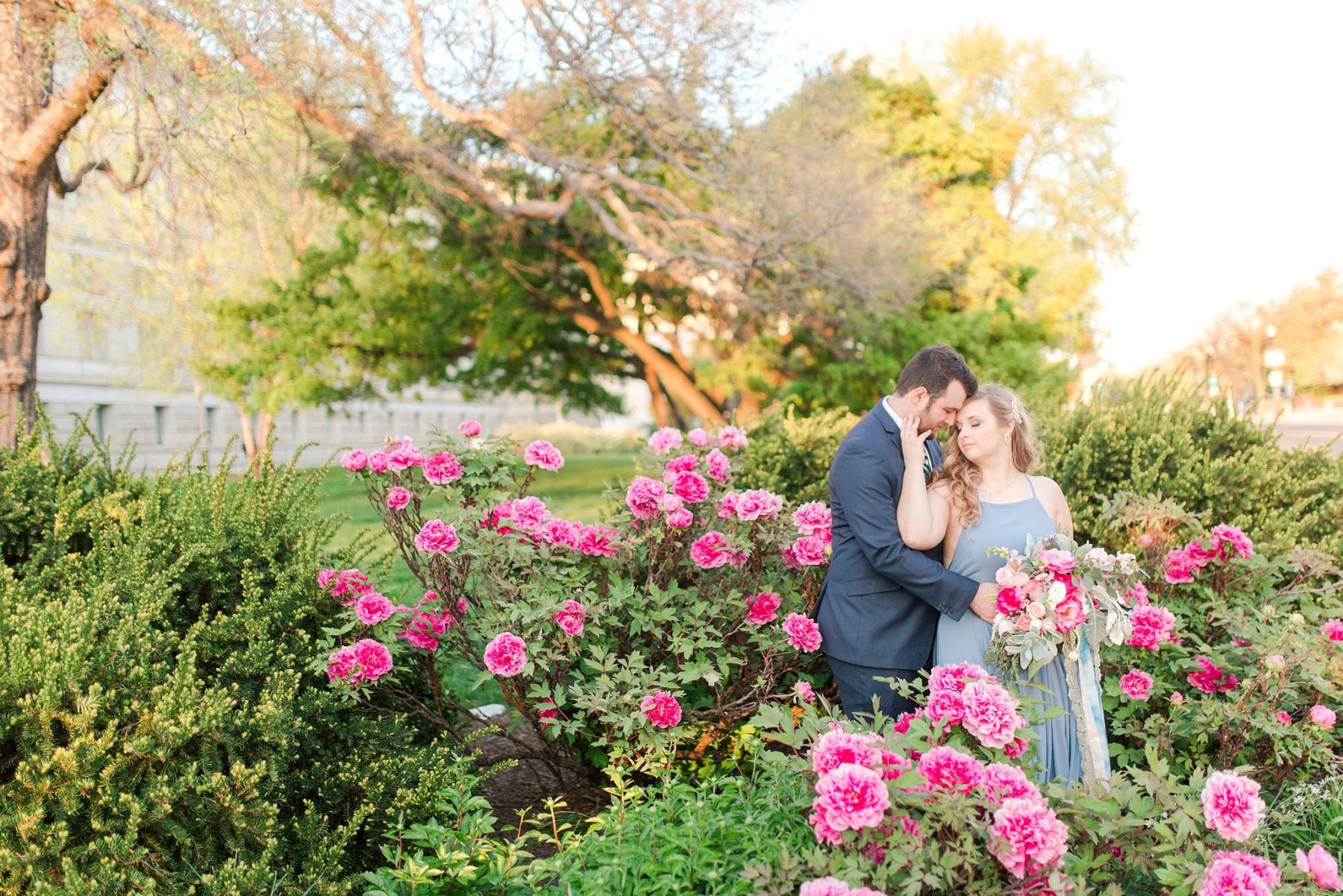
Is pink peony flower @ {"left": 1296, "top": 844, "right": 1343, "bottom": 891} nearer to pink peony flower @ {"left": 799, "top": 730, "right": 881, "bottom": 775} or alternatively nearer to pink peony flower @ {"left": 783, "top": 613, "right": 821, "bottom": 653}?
pink peony flower @ {"left": 799, "top": 730, "right": 881, "bottom": 775}

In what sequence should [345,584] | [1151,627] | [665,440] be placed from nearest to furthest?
[1151,627] → [345,584] → [665,440]

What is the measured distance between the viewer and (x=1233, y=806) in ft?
7.69

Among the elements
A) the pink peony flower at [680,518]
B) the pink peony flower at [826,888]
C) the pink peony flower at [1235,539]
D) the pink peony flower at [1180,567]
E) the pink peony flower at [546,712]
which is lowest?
the pink peony flower at [546,712]

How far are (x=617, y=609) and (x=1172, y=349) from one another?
76.8 meters

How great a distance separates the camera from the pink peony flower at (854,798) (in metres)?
2.14

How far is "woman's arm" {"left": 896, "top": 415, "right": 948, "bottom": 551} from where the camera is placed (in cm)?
326

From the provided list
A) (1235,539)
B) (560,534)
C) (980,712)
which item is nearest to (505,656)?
(560,534)

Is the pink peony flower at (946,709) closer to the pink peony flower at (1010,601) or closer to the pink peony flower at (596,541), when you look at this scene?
the pink peony flower at (1010,601)

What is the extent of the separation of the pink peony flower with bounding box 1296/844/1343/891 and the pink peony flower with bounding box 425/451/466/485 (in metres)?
3.15

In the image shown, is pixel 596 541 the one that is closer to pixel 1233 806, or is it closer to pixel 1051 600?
pixel 1051 600

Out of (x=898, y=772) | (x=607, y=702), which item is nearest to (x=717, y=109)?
(x=607, y=702)

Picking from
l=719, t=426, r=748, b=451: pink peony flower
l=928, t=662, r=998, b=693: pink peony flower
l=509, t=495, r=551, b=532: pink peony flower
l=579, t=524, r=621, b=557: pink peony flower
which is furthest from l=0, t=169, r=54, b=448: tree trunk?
l=928, t=662, r=998, b=693: pink peony flower

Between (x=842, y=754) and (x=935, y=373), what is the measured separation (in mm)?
1624

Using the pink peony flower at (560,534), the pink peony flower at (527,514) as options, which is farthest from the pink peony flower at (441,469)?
the pink peony flower at (560,534)
